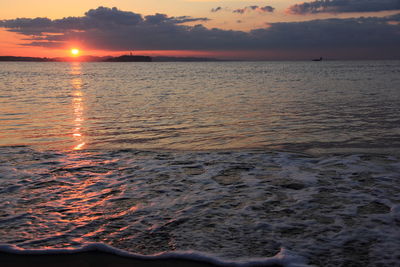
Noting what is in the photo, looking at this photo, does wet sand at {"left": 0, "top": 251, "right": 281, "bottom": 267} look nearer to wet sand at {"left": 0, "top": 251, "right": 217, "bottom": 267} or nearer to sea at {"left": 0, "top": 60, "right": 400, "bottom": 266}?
wet sand at {"left": 0, "top": 251, "right": 217, "bottom": 267}

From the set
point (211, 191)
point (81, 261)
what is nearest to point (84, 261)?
point (81, 261)

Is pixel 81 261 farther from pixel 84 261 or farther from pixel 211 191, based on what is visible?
pixel 211 191

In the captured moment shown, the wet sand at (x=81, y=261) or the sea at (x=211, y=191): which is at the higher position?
the sea at (x=211, y=191)

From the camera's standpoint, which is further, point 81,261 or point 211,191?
point 211,191

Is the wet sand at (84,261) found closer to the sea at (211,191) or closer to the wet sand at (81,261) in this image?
the wet sand at (81,261)

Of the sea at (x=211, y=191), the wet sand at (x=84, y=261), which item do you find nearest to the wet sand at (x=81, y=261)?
the wet sand at (x=84, y=261)

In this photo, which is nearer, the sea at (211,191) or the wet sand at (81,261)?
the wet sand at (81,261)

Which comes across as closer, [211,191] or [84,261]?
[84,261]

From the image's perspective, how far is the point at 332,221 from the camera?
20.5 ft

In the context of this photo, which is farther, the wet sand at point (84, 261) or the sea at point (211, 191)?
the sea at point (211, 191)

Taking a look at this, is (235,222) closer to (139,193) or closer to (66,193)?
(139,193)

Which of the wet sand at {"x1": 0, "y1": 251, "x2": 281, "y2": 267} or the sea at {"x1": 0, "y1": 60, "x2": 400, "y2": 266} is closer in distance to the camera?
the wet sand at {"x1": 0, "y1": 251, "x2": 281, "y2": 267}

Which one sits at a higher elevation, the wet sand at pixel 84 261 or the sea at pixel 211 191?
the sea at pixel 211 191

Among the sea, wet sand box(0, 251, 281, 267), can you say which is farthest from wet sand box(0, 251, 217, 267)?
the sea
